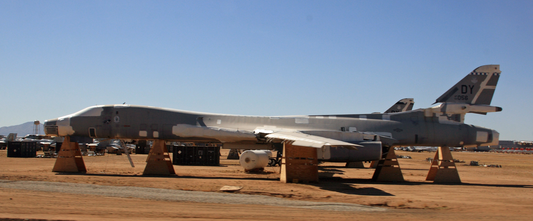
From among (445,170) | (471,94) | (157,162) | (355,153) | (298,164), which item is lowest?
(445,170)

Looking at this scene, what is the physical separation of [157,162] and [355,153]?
9.14m

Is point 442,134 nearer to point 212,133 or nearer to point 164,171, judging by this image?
point 212,133

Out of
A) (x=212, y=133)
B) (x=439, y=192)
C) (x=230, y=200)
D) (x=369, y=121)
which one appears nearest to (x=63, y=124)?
(x=212, y=133)

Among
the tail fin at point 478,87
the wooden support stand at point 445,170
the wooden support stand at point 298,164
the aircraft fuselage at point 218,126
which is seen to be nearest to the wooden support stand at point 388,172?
the aircraft fuselage at point 218,126

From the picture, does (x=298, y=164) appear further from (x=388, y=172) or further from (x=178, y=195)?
(x=178, y=195)

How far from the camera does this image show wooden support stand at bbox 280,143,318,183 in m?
15.9

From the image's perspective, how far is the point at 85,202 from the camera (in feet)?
31.0

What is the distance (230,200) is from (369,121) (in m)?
10.0

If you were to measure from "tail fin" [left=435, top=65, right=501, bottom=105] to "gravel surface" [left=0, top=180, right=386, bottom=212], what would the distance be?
11.0 meters

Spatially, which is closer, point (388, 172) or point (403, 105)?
point (388, 172)

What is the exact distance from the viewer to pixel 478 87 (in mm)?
18359

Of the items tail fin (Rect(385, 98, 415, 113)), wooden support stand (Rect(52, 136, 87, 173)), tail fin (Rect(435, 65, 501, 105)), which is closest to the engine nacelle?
tail fin (Rect(435, 65, 501, 105))

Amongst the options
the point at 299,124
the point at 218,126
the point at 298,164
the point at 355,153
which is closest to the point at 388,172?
the point at 355,153

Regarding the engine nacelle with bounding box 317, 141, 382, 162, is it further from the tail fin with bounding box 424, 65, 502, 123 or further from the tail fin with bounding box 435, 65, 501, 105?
the tail fin with bounding box 435, 65, 501, 105
